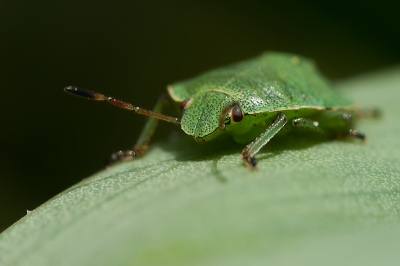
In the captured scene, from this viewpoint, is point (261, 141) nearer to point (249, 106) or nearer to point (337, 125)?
point (249, 106)

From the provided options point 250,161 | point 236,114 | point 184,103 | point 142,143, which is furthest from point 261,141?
point 142,143

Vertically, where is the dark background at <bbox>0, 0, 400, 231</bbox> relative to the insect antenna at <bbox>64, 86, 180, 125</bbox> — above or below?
above

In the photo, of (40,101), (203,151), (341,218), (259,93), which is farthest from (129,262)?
(40,101)

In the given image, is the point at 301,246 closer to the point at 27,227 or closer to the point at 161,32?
the point at 27,227

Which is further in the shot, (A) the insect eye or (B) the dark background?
(B) the dark background

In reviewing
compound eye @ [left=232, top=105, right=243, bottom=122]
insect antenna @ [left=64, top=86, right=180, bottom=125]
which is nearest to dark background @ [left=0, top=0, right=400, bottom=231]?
insect antenna @ [left=64, top=86, right=180, bottom=125]

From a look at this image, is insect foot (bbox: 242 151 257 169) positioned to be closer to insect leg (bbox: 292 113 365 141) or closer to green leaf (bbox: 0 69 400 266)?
green leaf (bbox: 0 69 400 266)

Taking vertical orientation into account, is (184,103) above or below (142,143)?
above
